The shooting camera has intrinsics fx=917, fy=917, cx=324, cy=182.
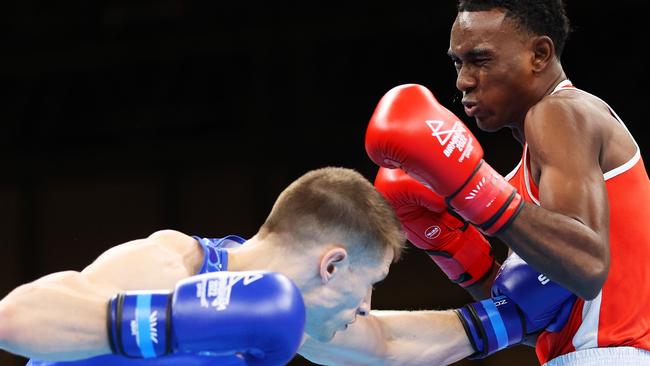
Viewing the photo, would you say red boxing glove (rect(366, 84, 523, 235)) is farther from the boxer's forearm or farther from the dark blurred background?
the dark blurred background

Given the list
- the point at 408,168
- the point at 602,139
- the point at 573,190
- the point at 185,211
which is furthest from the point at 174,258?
the point at 185,211

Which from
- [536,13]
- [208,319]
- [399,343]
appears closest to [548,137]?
[536,13]

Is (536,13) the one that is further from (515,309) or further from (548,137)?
(515,309)

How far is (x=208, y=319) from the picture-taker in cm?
191

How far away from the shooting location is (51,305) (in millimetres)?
1961

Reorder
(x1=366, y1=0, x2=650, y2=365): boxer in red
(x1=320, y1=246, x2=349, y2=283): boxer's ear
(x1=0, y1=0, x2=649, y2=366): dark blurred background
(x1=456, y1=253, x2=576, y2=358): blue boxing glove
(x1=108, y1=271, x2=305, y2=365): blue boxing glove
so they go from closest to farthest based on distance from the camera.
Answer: (x1=108, y1=271, x2=305, y2=365): blue boxing glove → (x1=320, y1=246, x2=349, y2=283): boxer's ear → (x1=366, y1=0, x2=650, y2=365): boxer in red → (x1=456, y1=253, x2=576, y2=358): blue boxing glove → (x1=0, y1=0, x2=649, y2=366): dark blurred background

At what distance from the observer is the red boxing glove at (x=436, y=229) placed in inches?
119

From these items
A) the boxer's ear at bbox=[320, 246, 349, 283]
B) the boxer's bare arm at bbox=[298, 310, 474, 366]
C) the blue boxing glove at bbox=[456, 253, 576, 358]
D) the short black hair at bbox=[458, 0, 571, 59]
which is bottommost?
the boxer's bare arm at bbox=[298, 310, 474, 366]

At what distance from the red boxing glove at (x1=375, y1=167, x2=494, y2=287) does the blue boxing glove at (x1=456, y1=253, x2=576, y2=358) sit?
19 cm

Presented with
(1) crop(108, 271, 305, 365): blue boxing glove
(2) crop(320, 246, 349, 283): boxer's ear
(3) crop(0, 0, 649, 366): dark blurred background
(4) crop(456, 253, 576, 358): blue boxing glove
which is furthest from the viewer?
(3) crop(0, 0, 649, 366): dark blurred background

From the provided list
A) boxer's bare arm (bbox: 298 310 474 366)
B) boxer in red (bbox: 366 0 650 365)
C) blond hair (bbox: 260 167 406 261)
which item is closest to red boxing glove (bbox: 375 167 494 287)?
boxer's bare arm (bbox: 298 310 474 366)

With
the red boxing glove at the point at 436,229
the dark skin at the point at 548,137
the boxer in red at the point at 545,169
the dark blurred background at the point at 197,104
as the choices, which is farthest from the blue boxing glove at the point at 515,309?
the dark blurred background at the point at 197,104

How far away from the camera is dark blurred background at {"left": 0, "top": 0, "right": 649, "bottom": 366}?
718 cm

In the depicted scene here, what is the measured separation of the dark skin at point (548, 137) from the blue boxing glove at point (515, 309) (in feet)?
0.98
